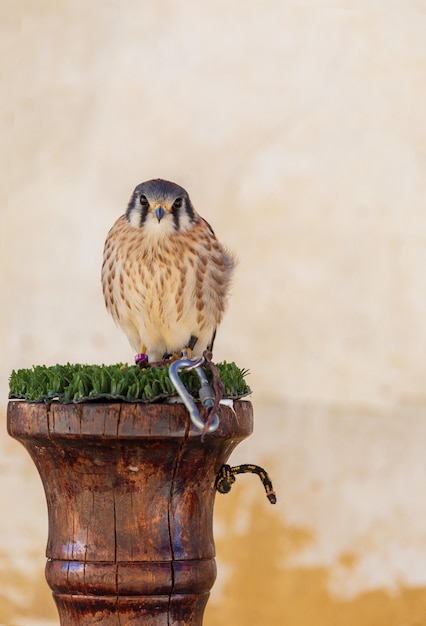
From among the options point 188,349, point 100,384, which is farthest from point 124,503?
point 188,349

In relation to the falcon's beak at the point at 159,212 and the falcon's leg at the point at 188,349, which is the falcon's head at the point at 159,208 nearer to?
the falcon's beak at the point at 159,212

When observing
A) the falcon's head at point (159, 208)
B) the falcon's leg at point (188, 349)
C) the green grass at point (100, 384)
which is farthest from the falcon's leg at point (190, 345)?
the green grass at point (100, 384)

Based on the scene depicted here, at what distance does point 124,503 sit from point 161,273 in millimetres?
712

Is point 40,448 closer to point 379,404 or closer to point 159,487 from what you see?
point 159,487

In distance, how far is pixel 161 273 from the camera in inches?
81.8

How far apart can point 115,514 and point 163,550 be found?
0.09 metres

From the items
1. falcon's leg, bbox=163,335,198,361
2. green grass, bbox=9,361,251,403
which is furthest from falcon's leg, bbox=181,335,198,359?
green grass, bbox=9,361,251,403

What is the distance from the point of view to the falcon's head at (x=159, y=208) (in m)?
2.02

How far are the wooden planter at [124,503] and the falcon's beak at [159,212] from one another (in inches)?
23.8

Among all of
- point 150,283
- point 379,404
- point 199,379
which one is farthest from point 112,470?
point 379,404

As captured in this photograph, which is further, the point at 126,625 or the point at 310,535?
the point at 310,535

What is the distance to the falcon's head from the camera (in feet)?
6.61

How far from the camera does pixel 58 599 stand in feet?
4.99

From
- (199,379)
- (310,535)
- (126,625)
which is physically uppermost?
(310,535)
